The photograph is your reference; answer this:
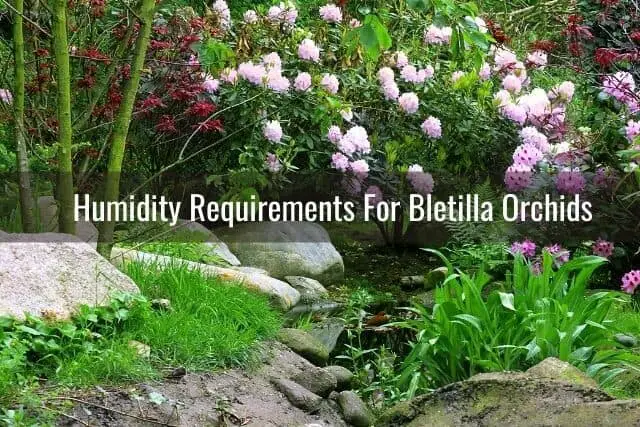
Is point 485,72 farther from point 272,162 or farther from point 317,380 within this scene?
point 317,380

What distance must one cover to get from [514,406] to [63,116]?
2539mm

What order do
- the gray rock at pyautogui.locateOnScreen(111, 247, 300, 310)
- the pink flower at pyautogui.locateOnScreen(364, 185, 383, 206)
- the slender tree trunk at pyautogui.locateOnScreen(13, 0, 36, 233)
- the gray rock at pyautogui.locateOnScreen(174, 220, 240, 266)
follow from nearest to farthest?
the slender tree trunk at pyautogui.locateOnScreen(13, 0, 36, 233) < the gray rock at pyautogui.locateOnScreen(111, 247, 300, 310) < the gray rock at pyautogui.locateOnScreen(174, 220, 240, 266) < the pink flower at pyautogui.locateOnScreen(364, 185, 383, 206)

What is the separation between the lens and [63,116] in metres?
4.17

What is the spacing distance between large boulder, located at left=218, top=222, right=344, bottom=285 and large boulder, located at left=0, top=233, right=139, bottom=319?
7.12 ft

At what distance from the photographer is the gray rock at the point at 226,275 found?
177 inches

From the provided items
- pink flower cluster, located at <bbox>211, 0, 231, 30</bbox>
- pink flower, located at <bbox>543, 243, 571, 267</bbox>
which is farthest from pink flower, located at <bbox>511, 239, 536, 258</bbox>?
pink flower cluster, located at <bbox>211, 0, 231, 30</bbox>

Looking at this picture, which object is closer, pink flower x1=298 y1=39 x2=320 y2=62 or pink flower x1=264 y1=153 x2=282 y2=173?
pink flower x1=264 y1=153 x2=282 y2=173

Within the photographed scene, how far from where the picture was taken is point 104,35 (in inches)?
225

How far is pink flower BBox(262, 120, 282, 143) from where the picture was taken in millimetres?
6008

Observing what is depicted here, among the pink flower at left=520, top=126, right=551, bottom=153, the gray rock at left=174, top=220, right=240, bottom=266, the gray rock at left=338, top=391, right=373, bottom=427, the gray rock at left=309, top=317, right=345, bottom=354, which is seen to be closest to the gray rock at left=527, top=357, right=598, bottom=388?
the gray rock at left=338, top=391, right=373, bottom=427

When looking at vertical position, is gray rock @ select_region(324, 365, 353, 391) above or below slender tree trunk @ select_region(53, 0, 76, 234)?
below

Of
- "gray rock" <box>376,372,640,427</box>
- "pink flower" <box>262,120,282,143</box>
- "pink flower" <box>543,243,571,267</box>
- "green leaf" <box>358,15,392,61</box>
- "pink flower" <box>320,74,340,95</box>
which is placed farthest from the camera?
"pink flower" <box>320,74,340,95</box>

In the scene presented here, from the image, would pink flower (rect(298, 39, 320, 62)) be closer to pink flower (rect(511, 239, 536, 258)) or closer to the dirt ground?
pink flower (rect(511, 239, 536, 258))

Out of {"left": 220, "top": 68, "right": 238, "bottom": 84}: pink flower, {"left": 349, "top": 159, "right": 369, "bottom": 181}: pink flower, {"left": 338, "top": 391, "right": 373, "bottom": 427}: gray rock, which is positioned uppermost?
{"left": 220, "top": 68, "right": 238, "bottom": 84}: pink flower
